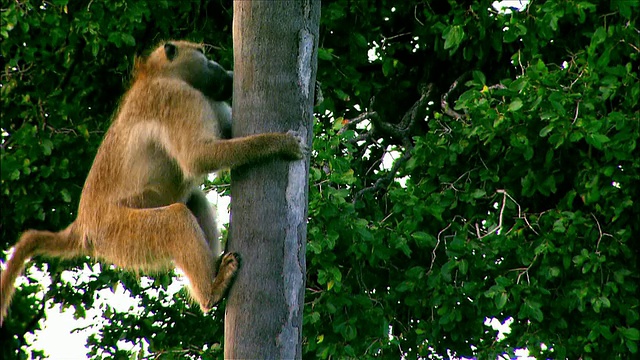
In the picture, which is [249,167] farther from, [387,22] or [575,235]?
[387,22]

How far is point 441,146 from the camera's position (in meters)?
6.30

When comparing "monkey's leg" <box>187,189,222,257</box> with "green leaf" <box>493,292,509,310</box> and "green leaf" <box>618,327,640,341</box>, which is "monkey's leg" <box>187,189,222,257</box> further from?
"green leaf" <box>618,327,640,341</box>

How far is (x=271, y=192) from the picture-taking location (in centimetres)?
389

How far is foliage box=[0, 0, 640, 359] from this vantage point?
19.3 feet

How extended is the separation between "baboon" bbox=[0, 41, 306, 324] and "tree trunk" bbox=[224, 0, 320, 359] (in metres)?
0.31

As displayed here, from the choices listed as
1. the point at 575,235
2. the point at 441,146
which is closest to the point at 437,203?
the point at 441,146

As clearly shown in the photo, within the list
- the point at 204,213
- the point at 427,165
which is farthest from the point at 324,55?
the point at 204,213

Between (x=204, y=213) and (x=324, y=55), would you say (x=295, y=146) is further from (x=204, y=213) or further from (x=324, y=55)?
(x=324, y=55)

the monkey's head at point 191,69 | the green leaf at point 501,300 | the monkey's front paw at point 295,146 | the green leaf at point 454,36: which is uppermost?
the green leaf at point 454,36

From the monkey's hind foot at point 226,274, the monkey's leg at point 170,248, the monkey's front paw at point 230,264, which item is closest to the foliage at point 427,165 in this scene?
the monkey's leg at point 170,248

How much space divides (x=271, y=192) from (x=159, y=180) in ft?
3.81

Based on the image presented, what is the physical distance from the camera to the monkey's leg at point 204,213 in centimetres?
500

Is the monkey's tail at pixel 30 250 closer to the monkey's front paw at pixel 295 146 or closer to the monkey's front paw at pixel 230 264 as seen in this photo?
the monkey's front paw at pixel 230 264

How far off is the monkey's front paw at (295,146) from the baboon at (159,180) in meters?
0.35
